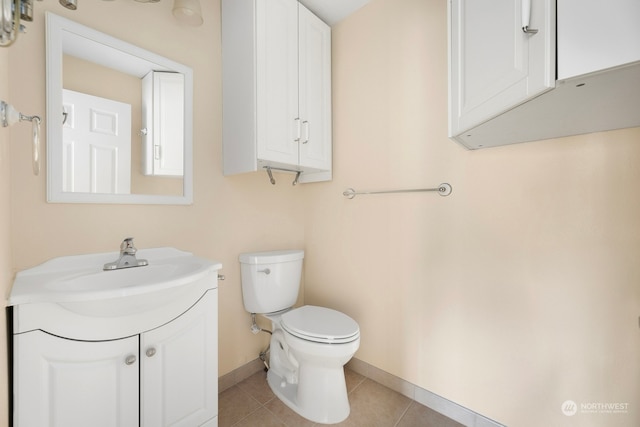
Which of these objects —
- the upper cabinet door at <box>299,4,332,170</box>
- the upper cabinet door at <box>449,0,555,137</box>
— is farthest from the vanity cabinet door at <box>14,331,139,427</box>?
the upper cabinet door at <box>449,0,555,137</box>

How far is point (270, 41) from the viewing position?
1.41 metres

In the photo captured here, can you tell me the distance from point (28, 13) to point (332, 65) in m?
1.52

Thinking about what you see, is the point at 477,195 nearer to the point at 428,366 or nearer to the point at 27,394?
the point at 428,366

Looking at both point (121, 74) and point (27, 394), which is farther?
point (121, 74)

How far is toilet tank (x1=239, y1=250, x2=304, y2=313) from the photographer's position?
61.9 inches

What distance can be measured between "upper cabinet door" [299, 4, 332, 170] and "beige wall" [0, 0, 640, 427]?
0.09 meters

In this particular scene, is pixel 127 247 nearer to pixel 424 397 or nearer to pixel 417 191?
pixel 417 191

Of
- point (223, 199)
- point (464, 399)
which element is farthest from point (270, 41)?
point (464, 399)

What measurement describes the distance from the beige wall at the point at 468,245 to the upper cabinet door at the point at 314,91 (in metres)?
0.09

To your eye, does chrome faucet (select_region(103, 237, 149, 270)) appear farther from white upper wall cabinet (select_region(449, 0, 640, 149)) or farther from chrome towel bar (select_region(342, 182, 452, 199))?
white upper wall cabinet (select_region(449, 0, 640, 149))

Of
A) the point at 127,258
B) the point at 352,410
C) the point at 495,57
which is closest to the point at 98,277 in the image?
the point at 127,258

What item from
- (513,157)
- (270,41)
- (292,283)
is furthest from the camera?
(292,283)

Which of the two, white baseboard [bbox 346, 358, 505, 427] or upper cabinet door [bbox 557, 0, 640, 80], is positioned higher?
upper cabinet door [bbox 557, 0, 640, 80]

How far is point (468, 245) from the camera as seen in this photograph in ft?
4.22
